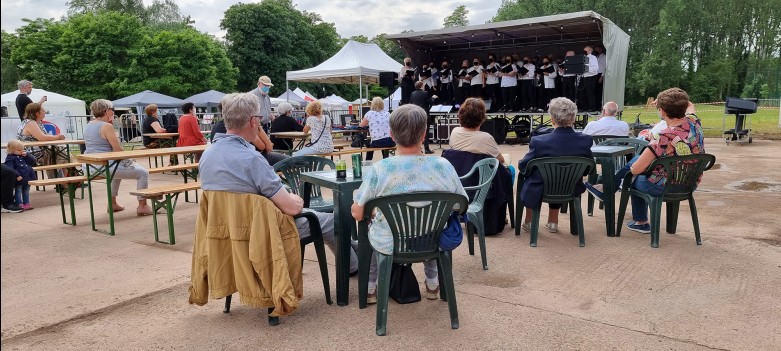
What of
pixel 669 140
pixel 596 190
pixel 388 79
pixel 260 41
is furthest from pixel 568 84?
pixel 260 41

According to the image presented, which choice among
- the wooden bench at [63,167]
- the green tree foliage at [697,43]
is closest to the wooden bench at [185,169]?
the wooden bench at [63,167]

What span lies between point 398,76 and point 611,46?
571 centimetres

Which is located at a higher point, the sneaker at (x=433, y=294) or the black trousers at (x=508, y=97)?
the black trousers at (x=508, y=97)

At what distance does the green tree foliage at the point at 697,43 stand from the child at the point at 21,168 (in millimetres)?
42827

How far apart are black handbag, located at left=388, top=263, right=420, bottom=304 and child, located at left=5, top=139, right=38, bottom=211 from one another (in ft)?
17.0

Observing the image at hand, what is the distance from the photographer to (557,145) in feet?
14.1

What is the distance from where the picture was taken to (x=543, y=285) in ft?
11.2

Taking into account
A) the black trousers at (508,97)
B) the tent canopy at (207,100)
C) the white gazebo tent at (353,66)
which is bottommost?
the black trousers at (508,97)

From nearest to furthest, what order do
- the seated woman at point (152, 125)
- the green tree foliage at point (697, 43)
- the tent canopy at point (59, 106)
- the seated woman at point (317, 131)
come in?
the seated woman at point (317, 131) < the seated woman at point (152, 125) < the tent canopy at point (59, 106) < the green tree foliage at point (697, 43)

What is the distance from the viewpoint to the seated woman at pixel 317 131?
7633 millimetres

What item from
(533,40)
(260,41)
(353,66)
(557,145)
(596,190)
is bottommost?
(596,190)

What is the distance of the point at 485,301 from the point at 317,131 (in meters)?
4.99

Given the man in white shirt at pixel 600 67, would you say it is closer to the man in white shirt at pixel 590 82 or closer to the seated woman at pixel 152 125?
the man in white shirt at pixel 590 82

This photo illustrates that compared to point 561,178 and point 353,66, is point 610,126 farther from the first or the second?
point 353,66
